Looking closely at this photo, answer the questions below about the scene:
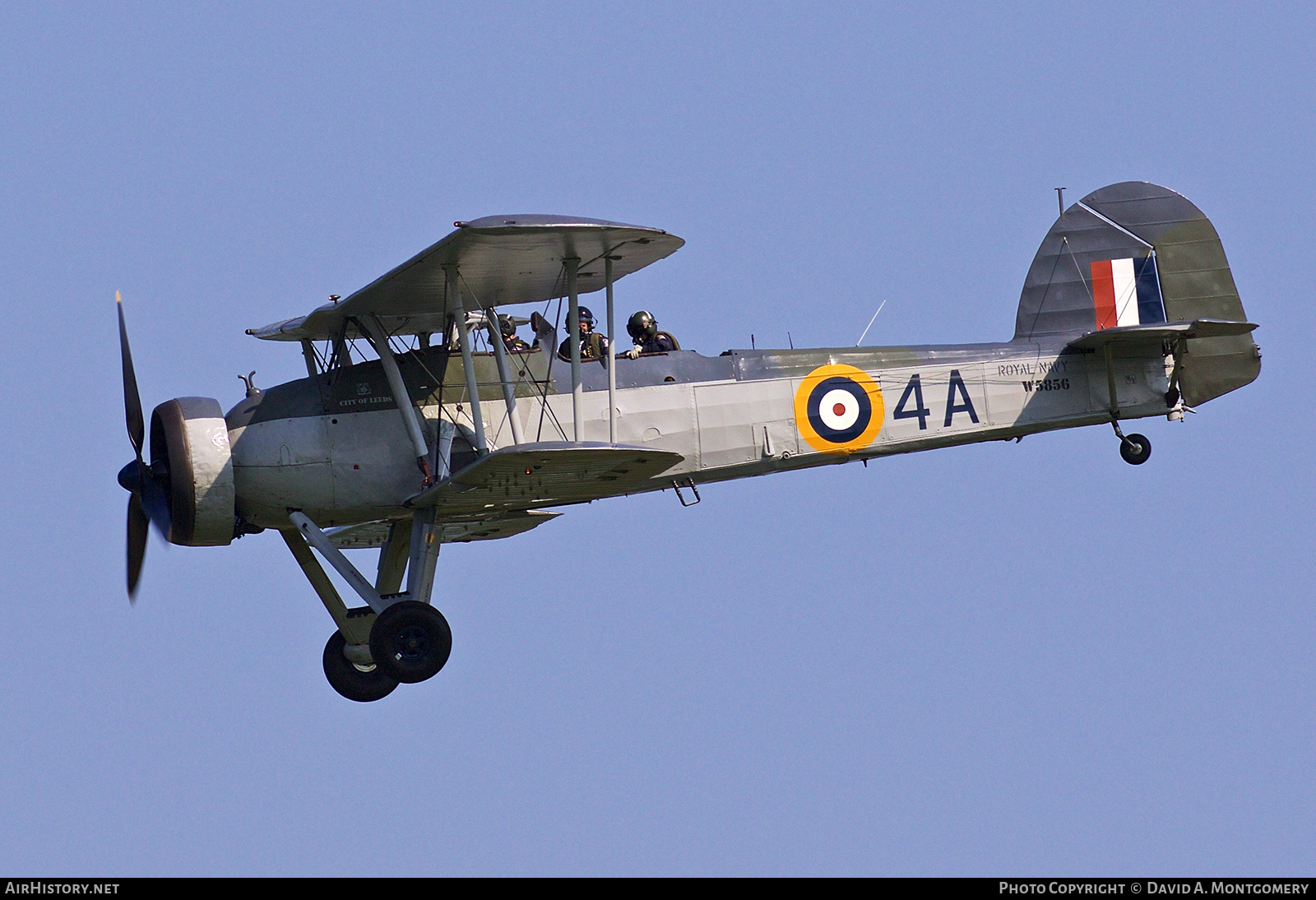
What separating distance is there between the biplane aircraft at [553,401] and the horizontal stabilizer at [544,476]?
0.09 feet

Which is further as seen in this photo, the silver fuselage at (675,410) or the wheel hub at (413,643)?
the silver fuselage at (675,410)

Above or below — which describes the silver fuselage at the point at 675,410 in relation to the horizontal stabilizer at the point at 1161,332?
below

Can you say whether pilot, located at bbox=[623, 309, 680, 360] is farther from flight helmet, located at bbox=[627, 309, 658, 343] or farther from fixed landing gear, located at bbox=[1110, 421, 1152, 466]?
fixed landing gear, located at bbox=[1110, 421, 1152, 466]

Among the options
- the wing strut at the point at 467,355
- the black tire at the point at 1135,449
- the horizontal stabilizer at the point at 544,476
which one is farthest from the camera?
the black tire at the point at 1135,449

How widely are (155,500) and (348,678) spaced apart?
88.6 inches

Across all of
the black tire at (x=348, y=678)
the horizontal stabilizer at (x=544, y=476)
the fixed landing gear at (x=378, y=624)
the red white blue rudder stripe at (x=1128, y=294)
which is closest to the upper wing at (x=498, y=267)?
the horizontal stabilizer at (x=544, y=476)

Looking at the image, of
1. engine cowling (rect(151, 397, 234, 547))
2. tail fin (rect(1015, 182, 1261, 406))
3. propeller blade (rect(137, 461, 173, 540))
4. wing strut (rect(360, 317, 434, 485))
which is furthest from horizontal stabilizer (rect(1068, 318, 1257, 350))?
propeller blade (rect(137, 461, 173, 540))

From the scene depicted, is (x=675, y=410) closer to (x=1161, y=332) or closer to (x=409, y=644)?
(x=409, y=644)

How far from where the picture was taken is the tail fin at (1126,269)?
1474 centimetres

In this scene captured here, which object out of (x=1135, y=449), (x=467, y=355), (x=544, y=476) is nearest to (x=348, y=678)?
(x=544, y=476)

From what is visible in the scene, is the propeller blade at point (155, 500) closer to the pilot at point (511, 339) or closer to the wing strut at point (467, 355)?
the wing strut at point (467, 355)

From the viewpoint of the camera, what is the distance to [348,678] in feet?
45.5

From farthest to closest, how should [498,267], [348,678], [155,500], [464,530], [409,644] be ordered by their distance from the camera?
[464,530], [348,678], [155,500], [409,644], [498,267]

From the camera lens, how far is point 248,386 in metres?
12.9
